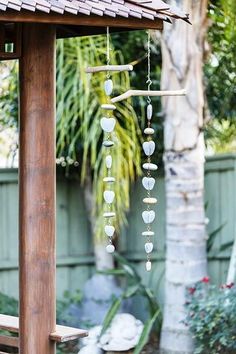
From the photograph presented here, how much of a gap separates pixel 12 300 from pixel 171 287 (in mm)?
1497

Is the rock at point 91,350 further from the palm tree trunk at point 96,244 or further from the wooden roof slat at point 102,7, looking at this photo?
the wooden roof slat at point 102,7

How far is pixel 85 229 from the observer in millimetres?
8023

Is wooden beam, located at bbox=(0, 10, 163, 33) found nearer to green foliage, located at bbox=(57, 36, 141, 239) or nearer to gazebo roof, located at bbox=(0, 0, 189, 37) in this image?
gazebo roof, located at bbox=(0, 0, 189, 37)

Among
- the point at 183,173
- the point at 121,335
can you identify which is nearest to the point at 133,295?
the point at 121,335

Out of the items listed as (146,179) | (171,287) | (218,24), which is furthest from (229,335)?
(218,24)

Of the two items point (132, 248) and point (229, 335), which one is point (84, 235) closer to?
point (132, 248)

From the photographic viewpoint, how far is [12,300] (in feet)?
23.7

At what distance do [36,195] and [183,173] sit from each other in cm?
257

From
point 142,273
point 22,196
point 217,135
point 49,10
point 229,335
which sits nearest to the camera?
point 49,10

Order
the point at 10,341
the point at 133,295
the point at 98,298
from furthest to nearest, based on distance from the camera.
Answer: the point at 98,298 → the point at 133,295 → the point at 10,341

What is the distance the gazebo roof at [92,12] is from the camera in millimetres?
3680

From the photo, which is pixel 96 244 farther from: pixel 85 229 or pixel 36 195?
pixel 36 195

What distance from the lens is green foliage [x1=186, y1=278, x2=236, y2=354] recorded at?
5.88 metres

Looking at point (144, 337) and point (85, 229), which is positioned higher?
point (85, 229)
